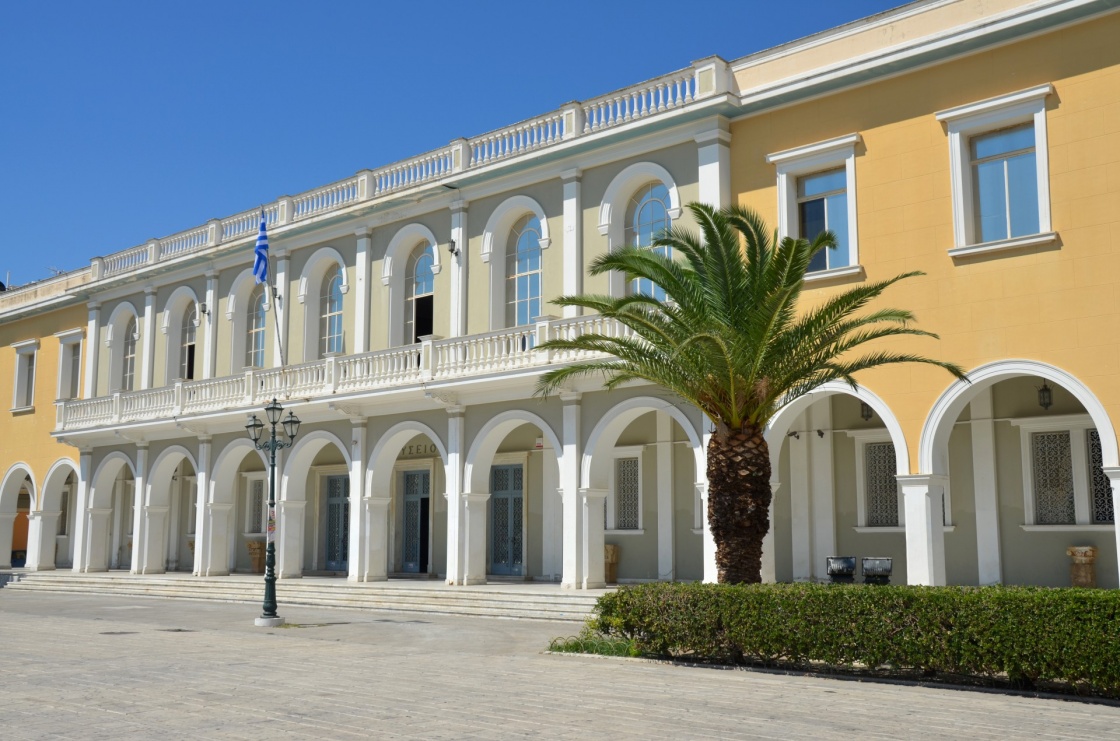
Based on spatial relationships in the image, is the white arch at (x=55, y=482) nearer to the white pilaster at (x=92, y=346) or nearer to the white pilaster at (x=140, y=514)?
the white pilaster at (x=92, y=346)

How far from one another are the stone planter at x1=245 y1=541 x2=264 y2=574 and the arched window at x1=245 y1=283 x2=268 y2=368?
4987mm

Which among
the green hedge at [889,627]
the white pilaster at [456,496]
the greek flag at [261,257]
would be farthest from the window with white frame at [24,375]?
the green hedge at [889,627]

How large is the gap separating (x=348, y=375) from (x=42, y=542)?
15208 mm

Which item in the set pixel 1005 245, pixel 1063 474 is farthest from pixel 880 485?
pixel 1005 245

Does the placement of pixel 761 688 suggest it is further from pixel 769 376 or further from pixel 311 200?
pixel 311 200

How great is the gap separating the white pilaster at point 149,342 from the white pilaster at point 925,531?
22799 mm

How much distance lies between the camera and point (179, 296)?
3184 cm

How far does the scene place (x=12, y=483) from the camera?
119 ft

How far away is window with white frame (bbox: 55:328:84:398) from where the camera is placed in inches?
1390

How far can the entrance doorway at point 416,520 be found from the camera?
28031 millimetres

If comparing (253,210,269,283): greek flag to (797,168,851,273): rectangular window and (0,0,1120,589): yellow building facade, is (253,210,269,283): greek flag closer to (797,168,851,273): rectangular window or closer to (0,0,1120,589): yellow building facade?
(0,0,1120,589): yellow building facade

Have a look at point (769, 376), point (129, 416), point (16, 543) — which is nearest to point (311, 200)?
point (129, 416)

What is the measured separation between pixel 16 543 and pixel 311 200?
83.8ft

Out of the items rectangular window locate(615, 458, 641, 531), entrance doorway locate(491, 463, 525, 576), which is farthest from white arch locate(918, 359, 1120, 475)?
entrance doorway locate(491, 463, 525, 576)
